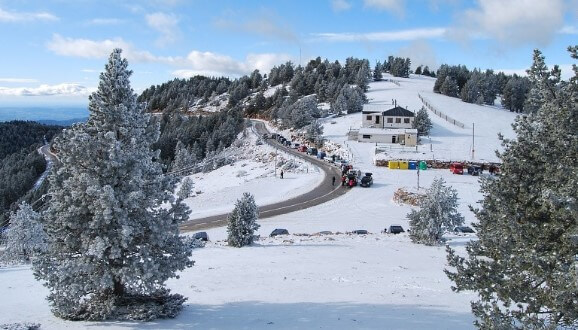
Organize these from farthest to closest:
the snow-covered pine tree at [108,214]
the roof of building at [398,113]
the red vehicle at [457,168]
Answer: the roof of building at [398,113] < the red vehicle at [457,168] < the snow-covered pine tree at [108,214]

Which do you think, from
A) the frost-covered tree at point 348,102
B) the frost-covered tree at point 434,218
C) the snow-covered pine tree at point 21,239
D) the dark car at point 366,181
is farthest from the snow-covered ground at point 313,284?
the frost-covered tree at point 348,102

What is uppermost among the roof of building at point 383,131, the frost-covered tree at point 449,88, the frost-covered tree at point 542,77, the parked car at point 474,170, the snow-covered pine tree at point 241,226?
the frost-covered tree at point 449,88

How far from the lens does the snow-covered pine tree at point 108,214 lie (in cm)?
1195

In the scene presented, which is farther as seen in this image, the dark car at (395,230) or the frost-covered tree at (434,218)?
the dark car at (395,230)

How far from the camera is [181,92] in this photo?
531ft

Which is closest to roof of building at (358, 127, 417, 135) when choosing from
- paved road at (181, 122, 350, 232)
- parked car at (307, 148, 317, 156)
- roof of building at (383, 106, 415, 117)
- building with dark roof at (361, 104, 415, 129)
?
building with dark roof at (361, 104, 415, 129)

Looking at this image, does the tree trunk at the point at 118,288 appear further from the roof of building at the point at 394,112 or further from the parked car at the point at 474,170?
the roof of building at the point at 394,112

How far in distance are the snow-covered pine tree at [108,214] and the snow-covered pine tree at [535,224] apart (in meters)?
7.68

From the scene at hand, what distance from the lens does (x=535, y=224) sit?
7930 mm

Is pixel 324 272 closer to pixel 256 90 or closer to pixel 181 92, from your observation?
pixel 256 90

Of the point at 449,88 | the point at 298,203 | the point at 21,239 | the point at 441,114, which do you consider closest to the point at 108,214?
the point at 21,239

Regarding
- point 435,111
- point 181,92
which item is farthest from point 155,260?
point 181,92

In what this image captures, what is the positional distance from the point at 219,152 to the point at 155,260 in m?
71.0

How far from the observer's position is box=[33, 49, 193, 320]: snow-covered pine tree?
1195 centimetres
